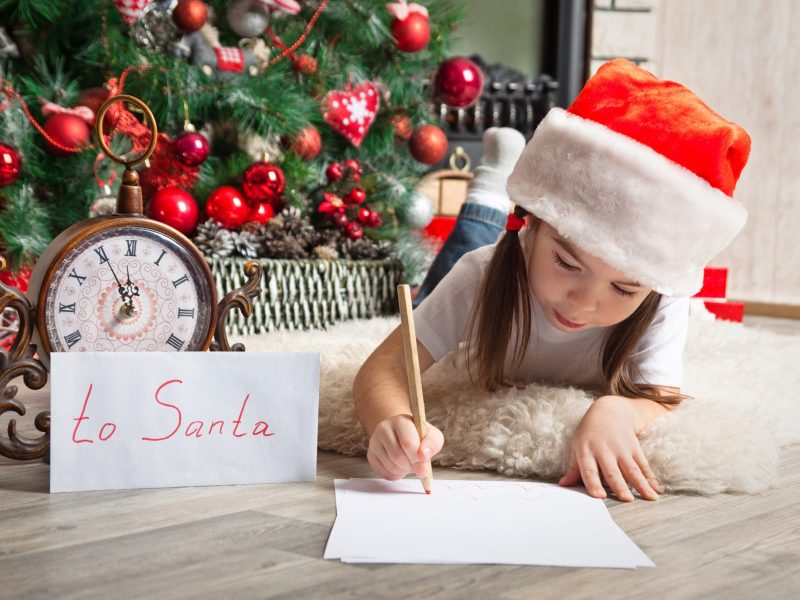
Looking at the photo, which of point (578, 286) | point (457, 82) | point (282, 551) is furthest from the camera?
point (457, 82)

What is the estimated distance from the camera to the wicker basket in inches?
71.8

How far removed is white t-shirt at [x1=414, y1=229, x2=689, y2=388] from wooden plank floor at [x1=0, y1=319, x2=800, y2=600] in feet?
0.74

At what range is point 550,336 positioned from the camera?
113cm

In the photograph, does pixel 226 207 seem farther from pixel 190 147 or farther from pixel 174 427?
pixel 174 427

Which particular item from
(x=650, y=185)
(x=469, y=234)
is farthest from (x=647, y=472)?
(x=469, y=234)

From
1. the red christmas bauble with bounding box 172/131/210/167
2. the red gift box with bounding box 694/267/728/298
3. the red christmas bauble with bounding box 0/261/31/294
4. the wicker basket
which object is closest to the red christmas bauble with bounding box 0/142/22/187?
the red christmas bauble with bounding box 0/261/31/294

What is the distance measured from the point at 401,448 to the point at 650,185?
1.21ft

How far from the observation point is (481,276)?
1.14 metres

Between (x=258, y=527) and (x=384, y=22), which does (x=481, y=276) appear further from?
(x=384, y=22)

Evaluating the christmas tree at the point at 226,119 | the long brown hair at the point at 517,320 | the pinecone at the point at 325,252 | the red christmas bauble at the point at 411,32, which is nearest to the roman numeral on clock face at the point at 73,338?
the long brown hair at the point at 517,320

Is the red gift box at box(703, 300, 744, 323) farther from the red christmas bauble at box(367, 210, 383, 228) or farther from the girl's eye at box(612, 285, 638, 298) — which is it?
the girl's eye at box(612, 285, 638, 298)

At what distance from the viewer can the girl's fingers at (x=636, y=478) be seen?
0.89 m

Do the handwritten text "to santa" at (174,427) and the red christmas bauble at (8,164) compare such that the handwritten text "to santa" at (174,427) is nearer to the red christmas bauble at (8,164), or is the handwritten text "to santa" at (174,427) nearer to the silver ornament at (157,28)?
the red christmas bauble at (8,164)

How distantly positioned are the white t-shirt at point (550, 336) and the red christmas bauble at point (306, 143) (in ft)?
3.07
